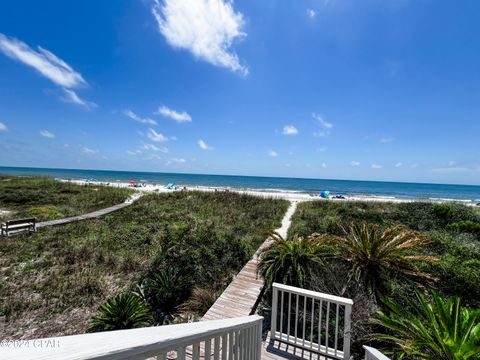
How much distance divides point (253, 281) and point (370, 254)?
2702 millimetres

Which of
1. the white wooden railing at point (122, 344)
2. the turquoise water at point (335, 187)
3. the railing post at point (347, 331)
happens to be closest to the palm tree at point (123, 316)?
the railing post at point (347, 331)

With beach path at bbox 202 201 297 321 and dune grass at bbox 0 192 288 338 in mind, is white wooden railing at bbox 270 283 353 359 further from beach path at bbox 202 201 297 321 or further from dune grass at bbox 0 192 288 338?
dune grass at bbox 0 192 288 338

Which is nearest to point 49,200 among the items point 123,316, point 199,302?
point 123,316

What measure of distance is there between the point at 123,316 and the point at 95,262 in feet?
11.4

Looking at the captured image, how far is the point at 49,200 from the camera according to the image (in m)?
16.9

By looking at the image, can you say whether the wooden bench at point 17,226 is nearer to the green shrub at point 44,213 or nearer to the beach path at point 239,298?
the green shrub at point 44,213

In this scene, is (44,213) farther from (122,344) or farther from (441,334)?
(441,334)

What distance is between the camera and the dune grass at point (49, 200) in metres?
13.2

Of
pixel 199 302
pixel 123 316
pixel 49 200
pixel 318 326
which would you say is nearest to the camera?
pixel 318 326

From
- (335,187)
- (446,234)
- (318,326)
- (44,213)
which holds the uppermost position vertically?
(335,187)

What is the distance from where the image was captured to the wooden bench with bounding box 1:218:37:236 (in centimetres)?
908

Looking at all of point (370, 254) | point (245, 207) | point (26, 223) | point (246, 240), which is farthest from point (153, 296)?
point (245, 207)

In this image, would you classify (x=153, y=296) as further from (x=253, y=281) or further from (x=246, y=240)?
(x=246, y=240)

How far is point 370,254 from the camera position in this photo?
169 inches
